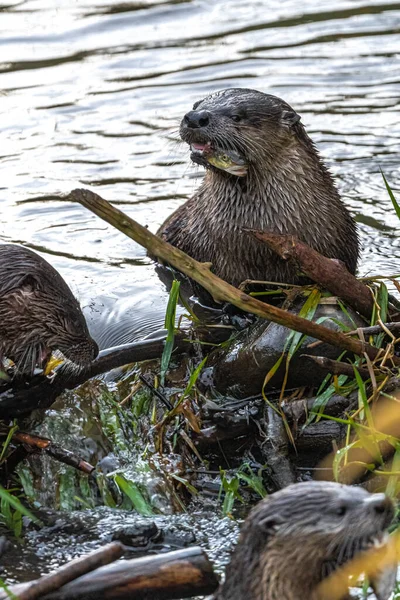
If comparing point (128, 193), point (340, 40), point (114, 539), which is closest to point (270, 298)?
point (114, 539)

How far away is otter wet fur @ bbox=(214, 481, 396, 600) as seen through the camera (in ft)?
8.56

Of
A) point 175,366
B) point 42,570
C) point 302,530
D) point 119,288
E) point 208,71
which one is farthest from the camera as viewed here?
point 208,71

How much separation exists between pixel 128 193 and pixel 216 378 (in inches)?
106

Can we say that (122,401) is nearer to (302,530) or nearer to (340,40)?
(302,530)

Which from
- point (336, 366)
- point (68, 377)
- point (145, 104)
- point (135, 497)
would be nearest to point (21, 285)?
point (68, 377)

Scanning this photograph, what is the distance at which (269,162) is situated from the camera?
4.87 meters

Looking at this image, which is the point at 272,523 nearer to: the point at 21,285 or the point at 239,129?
the point at 21,285

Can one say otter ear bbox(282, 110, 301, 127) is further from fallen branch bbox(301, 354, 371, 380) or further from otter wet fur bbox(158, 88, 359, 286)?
fallen branch bbox(301, 354, 371, 380)

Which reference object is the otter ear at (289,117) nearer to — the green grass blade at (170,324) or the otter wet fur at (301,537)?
the green grass blade at (170,324)

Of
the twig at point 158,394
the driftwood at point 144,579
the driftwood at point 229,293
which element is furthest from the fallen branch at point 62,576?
the twig at point 158,394

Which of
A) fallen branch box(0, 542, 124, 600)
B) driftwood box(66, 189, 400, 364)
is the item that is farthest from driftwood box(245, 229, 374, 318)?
fallen branch box(0, 542, 124, 600)

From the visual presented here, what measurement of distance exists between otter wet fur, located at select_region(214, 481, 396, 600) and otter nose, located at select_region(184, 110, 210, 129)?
2.24 meters

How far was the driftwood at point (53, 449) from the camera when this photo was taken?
3689mm

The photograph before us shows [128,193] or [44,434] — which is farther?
[128,193]
